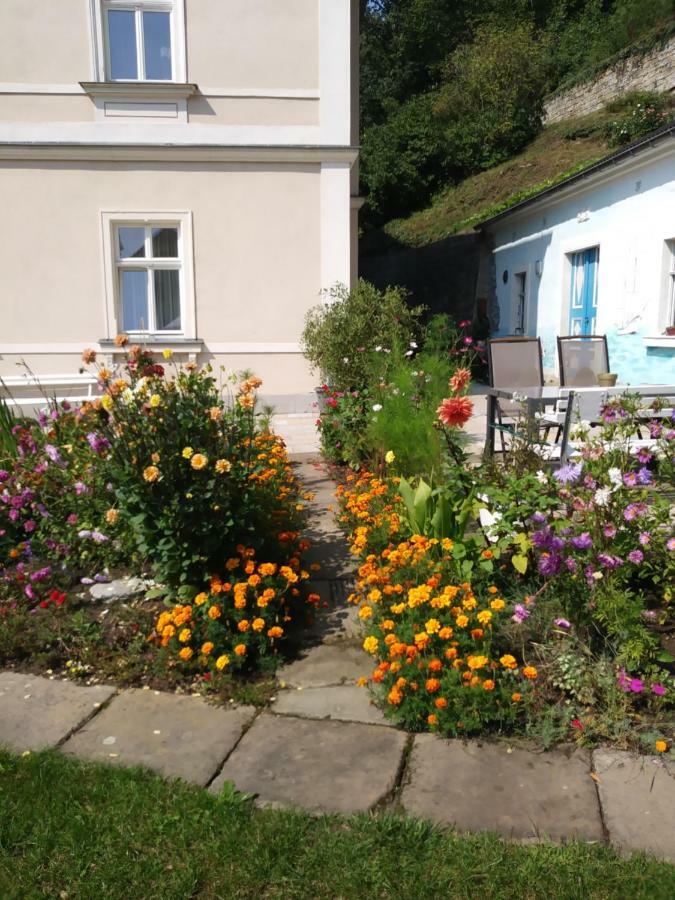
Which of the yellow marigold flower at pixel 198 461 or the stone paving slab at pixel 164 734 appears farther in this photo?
the yellow marigold flower at pixel 198 461

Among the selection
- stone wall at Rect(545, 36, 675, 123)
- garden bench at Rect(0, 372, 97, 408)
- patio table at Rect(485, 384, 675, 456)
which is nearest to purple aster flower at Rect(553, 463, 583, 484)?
patio table at Rect(485, 384, 675, 456)

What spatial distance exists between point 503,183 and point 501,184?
0.21ft

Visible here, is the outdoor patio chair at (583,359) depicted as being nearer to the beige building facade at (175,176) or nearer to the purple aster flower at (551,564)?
the beige building facade at (175,176)

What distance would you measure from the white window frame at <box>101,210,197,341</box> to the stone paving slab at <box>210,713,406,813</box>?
23.5ft

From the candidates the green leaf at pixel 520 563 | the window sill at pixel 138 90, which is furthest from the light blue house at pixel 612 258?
the green leaf at pixel 520 563

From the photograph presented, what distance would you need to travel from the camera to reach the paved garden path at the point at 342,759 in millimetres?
2064

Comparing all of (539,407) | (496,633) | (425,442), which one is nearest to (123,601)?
(496,633)

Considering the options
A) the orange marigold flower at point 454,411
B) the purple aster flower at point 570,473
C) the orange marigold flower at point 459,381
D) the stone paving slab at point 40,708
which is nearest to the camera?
the stone paving slab at point 40,708

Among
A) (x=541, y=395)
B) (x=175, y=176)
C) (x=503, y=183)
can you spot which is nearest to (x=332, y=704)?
(x=541, y=395)

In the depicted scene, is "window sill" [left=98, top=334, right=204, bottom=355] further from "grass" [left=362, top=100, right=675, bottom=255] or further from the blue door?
"grass" [left=362, top=100, right=675, bottom=255]

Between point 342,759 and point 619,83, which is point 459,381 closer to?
point 342,759

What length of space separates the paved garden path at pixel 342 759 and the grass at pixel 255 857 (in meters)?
0.09

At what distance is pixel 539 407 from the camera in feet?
15.0

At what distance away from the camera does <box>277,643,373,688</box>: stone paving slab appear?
283 centimetres
